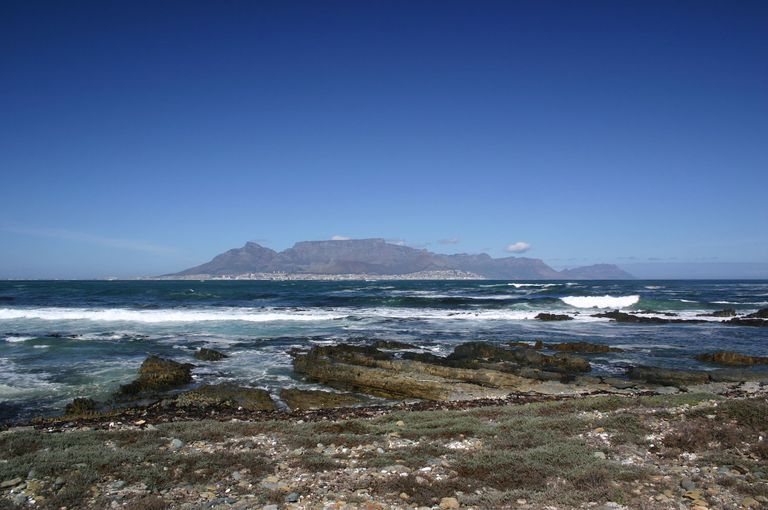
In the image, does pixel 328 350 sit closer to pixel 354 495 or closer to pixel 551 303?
pixel 354 495

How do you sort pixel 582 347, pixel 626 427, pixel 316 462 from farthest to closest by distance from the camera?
pixel 582 347
pixel 626 427
pixel 316 462

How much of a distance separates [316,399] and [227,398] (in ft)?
8.31

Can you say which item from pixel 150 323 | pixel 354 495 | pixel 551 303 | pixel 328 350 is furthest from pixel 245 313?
pixel 354 495

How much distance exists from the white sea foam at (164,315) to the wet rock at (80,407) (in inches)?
941

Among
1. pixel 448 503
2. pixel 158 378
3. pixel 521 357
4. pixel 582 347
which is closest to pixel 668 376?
pixel 521 357

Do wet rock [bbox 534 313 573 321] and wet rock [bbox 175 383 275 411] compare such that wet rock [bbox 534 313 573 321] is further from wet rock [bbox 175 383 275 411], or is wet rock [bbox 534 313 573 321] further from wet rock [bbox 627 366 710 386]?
wet rock [bbox 175 383 275 411]

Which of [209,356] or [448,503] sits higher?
[448,503]

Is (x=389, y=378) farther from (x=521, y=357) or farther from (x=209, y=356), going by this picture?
(x=209, y=356)

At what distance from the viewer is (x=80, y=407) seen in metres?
12.8

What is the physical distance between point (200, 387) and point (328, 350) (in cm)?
671

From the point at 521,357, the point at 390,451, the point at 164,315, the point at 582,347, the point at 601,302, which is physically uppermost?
the point at 390,451

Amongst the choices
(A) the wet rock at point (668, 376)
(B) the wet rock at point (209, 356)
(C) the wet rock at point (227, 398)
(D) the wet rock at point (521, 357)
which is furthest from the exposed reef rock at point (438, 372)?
(B) the wet rock at point (209, 356)

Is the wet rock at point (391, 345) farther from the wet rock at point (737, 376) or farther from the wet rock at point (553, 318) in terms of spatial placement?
the wet rock at point (553, 318)

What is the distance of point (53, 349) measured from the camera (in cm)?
2259
